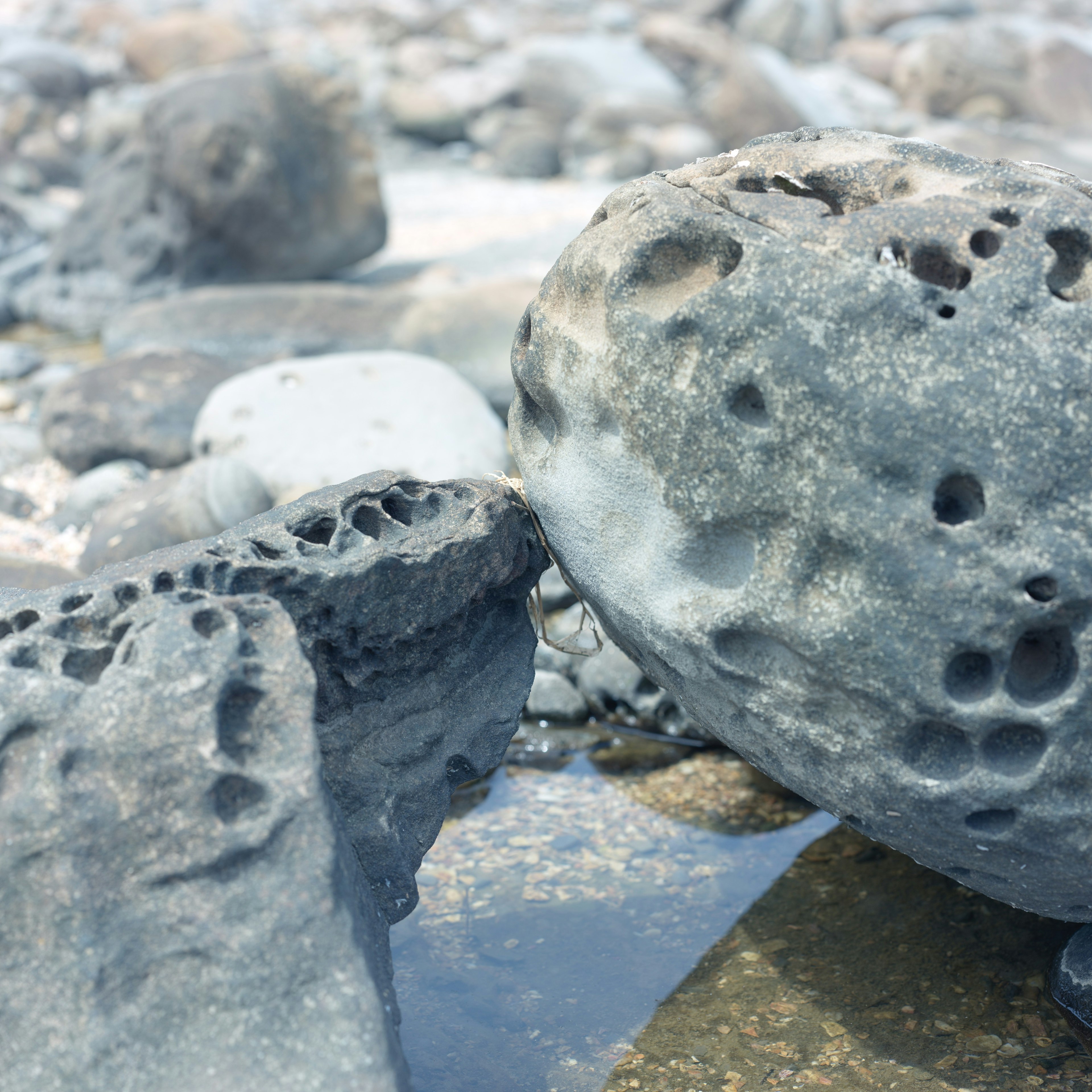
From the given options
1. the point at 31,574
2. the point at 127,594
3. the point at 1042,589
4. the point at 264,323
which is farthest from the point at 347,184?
the point at 1042,589

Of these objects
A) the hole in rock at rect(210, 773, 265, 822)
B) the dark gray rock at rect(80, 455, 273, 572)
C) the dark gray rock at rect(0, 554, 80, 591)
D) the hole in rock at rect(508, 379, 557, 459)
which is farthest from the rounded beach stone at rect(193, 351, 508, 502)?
the hole in rock at rect(210, 773, 265, 822)

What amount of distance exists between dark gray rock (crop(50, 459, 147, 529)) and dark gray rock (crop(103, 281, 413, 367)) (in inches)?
61.0

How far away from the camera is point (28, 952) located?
1.75 meters

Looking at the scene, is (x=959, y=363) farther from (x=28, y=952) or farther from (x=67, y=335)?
(x=67, y=335)

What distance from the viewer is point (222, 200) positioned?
8.30m

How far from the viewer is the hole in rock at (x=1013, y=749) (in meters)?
2.11

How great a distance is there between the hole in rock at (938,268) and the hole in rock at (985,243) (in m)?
0.04

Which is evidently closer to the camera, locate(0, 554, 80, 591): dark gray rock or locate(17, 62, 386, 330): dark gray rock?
locate(0, 554, 80, 591): dark gray rock

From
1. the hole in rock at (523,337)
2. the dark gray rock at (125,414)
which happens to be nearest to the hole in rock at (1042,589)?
the hole in rock at (523,337)

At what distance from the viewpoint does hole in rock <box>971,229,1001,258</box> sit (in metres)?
2.14

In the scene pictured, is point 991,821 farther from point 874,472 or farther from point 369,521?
point 369,521

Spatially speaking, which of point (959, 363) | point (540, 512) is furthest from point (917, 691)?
point (540, 512)

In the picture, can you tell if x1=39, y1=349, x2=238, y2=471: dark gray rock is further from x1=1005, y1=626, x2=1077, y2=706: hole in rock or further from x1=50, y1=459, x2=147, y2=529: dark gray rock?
x1=1005, y1=626, x2=1077, y2=706: hole in rock

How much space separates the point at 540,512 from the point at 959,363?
105 cm
